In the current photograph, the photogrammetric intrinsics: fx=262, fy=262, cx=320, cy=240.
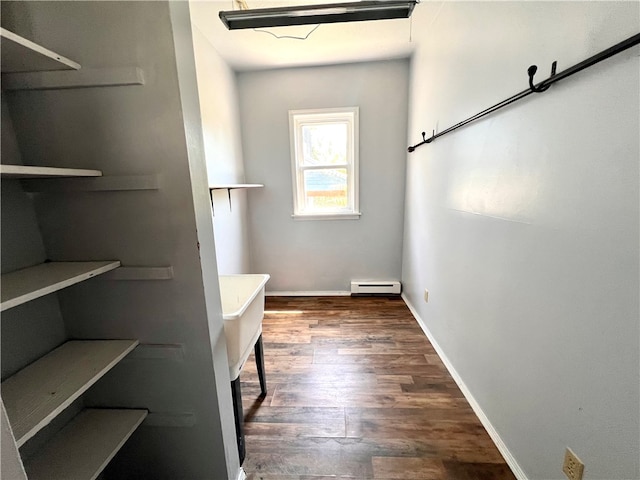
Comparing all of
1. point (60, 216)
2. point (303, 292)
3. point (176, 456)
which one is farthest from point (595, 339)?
point (303, 292)

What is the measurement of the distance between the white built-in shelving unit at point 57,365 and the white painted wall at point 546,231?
1.47m

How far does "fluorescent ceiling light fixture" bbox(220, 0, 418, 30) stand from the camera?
53.9 inches

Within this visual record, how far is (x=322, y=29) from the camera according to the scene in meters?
2.18

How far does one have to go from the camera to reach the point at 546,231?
1.06 meters

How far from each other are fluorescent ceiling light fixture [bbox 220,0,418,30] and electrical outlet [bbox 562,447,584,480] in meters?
2.08

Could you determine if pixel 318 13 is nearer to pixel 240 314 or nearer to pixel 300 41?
pixel 300 41

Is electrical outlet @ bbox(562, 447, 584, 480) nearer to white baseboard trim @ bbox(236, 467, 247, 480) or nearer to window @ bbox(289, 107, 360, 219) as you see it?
white baseboard trim @ bbox(236, 467, 247, 480)

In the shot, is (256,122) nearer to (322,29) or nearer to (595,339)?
(322,29)

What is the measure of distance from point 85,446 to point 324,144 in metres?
3.04

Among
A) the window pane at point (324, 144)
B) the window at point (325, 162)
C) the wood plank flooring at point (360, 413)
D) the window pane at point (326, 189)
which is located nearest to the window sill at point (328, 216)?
the window at point (325, 162)

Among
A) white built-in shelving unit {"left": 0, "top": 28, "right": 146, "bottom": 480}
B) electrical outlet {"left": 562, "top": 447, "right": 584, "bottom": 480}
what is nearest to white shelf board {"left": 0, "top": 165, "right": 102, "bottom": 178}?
white built-in shelving unit {"left": 0, "top": 28, "right": 146, "bottom": 480}

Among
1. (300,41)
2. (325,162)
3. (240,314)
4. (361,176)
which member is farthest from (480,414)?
(300,41)

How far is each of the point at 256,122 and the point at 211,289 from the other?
257 centimetres

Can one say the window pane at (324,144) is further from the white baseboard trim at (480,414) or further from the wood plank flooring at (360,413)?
the white baseboard trim at (480,414)
